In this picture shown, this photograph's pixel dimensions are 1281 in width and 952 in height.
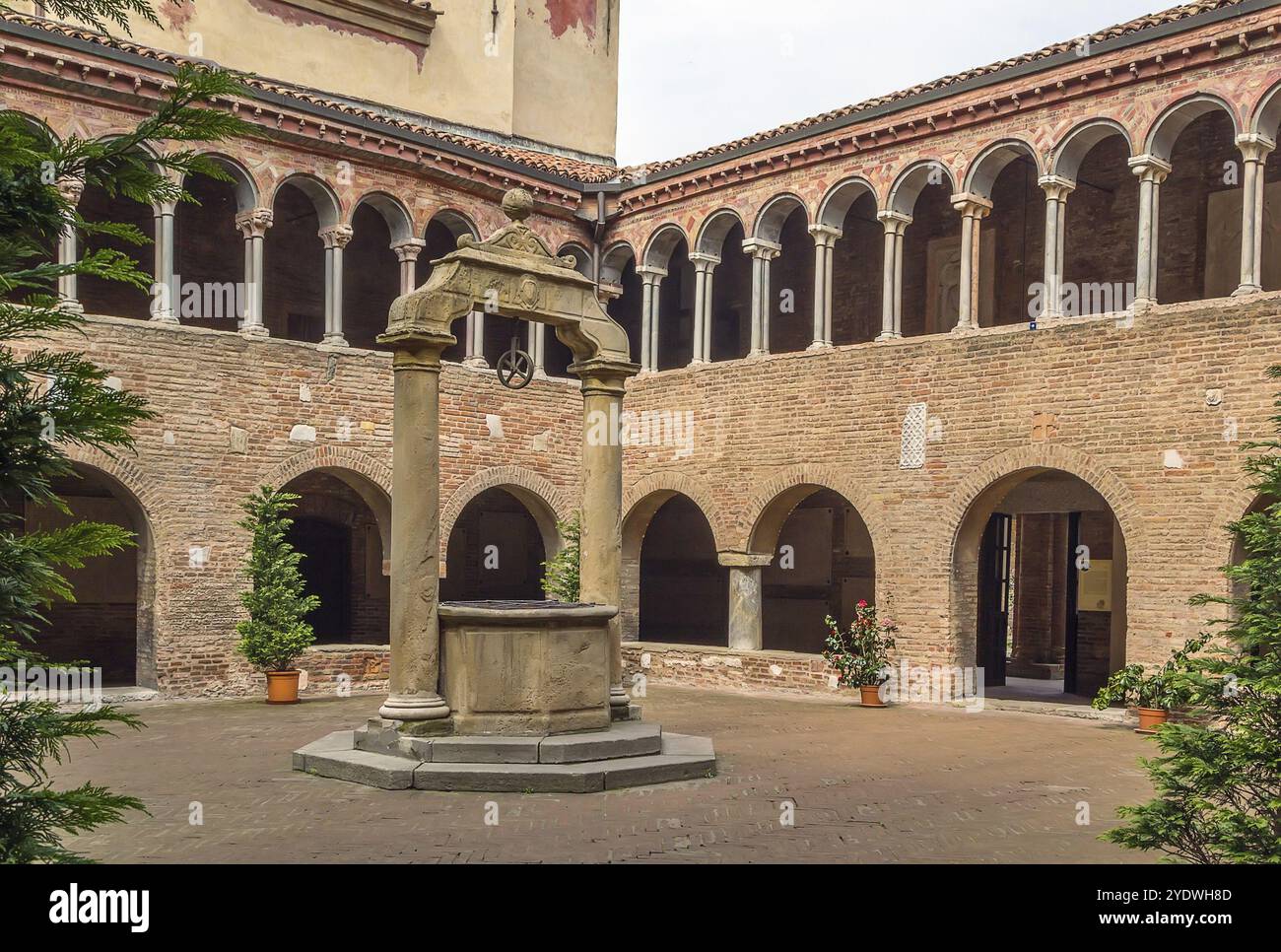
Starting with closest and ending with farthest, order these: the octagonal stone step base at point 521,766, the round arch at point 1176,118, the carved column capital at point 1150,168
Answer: the octagonal stone step base at point 521,766
the round arch at point 1176,118
the carved column capital at point 1150,168

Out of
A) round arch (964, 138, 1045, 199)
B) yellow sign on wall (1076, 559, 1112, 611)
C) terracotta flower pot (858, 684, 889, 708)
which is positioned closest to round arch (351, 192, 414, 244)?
round arch (964, 138, 1045, 199)

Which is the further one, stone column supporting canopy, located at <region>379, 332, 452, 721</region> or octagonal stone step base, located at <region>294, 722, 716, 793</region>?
stone column supporting canopy, located at <region>379, 332, 452, 721</region>

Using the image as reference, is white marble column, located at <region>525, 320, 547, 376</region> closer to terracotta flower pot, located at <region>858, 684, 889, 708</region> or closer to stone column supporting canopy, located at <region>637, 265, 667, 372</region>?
stone column supporting canopy, located at <region>637, 265, 667, 372</region>

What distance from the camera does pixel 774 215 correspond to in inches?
749

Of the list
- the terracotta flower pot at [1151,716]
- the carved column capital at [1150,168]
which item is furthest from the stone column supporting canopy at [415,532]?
the carved column capital at [1150,168]

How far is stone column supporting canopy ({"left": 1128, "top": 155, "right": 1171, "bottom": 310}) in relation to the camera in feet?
49.3

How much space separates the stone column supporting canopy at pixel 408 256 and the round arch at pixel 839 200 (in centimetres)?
562

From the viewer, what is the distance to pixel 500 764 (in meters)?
9.96

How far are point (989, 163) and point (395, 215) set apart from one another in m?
8.14

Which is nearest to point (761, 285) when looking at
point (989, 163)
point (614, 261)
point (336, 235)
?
point (614, 261)

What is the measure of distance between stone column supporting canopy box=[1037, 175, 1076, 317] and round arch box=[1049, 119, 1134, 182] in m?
0.12

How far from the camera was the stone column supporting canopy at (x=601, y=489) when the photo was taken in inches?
457

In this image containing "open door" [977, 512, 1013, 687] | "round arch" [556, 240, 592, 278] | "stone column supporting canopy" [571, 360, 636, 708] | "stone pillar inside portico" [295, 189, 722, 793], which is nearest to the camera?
"stone pillar inside portico" [295, 189, 722, 793]

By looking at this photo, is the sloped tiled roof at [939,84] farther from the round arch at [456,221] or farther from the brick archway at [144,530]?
the brick archway at [144,530]
